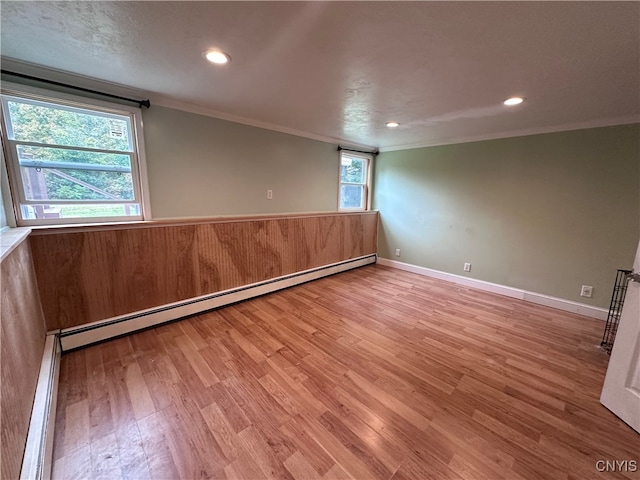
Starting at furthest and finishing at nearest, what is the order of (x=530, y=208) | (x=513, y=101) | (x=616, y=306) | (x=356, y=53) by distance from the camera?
(x=530, y=208)
(x=616, y=306)
(x=513, y=101)
(x=356, y=53)

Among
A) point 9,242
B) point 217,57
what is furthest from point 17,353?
point 217,57

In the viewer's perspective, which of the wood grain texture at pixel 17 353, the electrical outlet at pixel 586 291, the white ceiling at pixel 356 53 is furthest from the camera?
the electrical outlet at pixel 586 291

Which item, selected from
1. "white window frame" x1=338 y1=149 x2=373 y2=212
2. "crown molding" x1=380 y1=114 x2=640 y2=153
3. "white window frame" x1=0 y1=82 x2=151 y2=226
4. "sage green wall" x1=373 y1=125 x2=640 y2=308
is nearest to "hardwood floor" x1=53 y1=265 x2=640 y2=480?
"sage green wall" x1=373 y1=125 x2=640 y2=308

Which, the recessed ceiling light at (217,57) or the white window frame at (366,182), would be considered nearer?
the recessed ceiling light at (217,57)

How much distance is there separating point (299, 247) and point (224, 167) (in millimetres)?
1443

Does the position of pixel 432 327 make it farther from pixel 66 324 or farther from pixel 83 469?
pixel 66 324

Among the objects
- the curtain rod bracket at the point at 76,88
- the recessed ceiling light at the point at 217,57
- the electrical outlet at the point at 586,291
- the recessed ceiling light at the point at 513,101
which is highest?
the recessed ceiling light at the point at 217,57

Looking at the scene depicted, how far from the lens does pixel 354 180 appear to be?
4.67m

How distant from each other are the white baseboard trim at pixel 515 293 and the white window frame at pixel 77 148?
3988mm

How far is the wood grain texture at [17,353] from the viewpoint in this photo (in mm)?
927

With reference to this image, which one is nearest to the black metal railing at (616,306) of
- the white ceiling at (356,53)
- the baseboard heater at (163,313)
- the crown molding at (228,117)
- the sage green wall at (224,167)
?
the white ceiling at (356,53)

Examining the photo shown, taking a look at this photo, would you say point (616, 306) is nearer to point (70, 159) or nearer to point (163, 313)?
point (163, 313)

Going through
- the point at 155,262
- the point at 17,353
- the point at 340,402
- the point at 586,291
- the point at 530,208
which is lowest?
the point at 340,402

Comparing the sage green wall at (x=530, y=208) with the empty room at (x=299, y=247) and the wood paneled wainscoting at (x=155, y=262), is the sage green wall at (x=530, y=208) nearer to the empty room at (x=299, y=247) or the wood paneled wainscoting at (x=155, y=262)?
the empty room at (x=299, y=247)
